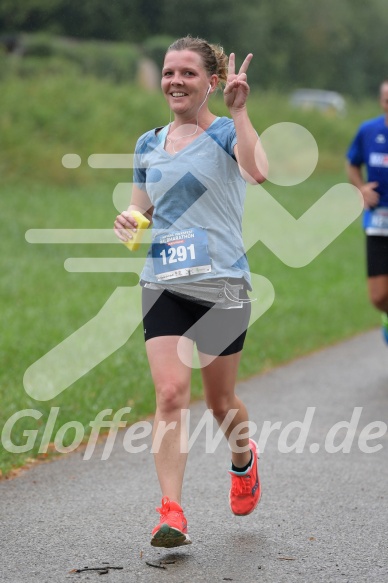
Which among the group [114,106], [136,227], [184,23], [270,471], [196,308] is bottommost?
[270,471]

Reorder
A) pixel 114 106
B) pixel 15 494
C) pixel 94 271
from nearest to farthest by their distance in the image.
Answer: pixel 15 494 → pixel 94 271 → pixel 114 106

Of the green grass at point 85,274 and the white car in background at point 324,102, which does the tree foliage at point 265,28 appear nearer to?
the white car in background at point 324,102

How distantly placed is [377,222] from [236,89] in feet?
15.3

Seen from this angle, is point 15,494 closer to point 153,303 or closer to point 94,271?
point 153,303

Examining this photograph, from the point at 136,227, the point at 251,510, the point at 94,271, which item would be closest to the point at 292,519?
the point at 251,510

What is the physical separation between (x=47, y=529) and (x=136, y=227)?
1369 millimetres

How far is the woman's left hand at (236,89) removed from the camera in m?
4.62

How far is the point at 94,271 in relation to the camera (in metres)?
15.9

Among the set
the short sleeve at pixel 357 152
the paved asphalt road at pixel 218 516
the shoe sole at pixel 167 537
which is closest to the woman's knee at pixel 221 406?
the paved asphalt road at pixel 218 516

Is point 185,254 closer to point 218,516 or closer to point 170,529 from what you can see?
point 170,529

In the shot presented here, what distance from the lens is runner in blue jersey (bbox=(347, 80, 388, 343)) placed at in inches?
358

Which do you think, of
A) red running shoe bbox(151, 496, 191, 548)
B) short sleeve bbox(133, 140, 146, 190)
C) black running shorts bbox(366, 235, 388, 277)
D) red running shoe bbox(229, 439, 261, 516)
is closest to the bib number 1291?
short sleeve bbox(133, 140, 146, 190)

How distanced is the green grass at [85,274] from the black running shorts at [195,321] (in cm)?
181

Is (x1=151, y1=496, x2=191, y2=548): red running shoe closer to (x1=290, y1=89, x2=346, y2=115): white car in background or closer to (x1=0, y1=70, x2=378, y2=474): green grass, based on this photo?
(x1=0, y1=70, x2=378, y2=474): green grass
